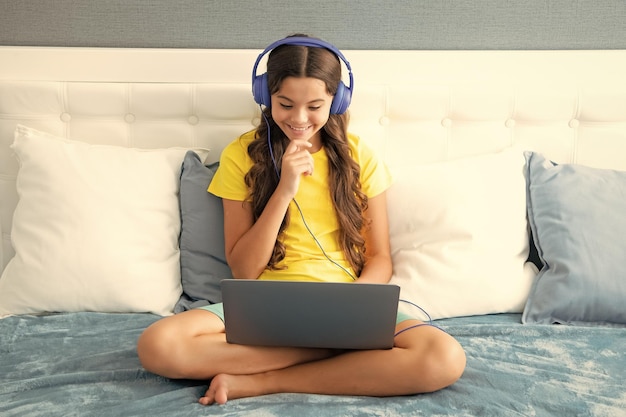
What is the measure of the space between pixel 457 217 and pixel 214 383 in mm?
790

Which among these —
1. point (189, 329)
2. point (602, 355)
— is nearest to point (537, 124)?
point (602, 355)

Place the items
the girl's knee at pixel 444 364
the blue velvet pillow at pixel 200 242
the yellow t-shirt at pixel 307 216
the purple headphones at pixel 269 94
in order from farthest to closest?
1. the blue velvet pillow at pixel 200 242
2. the yellow t-shirt at pixel 307 216
3. the purple headphones at pixel 269 94
4. the girl's knee at pixel 444 364

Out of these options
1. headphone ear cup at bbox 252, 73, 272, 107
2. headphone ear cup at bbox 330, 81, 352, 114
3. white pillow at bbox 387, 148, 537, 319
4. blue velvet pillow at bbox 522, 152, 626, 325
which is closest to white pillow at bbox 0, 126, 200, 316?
headphone ear cup at bbox 252, 73, 272, 107

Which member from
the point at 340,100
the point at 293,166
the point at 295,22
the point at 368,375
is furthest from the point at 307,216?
the point at 295,22

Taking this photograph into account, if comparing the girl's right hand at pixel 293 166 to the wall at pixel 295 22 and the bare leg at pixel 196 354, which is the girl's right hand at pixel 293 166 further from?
the wall at pixel 295 22

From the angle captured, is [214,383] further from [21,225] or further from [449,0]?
[449,0]

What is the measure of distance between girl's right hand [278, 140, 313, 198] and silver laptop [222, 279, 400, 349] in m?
0.38

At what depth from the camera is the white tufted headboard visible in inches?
78.5

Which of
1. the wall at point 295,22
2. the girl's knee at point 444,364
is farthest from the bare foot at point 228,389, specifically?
the wall at point 295,22

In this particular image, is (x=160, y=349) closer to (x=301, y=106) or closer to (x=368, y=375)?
(x=368, y=375)

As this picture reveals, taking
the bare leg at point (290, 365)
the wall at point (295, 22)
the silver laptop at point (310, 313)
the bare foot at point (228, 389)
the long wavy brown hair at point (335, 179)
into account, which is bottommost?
the bare foot at point (228, 389)

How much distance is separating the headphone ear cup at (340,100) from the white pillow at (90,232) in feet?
1.66

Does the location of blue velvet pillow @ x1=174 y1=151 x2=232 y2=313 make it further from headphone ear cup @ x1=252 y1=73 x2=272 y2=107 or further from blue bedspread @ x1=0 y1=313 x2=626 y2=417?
headphone ear cup @ x1=252 y1=73 x2=272 y2=107

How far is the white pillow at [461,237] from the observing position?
5.87ft
